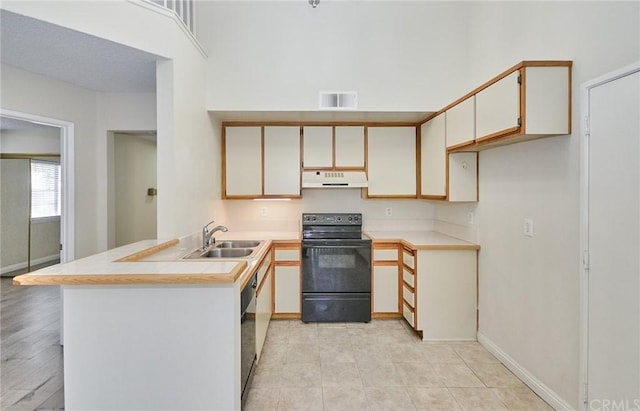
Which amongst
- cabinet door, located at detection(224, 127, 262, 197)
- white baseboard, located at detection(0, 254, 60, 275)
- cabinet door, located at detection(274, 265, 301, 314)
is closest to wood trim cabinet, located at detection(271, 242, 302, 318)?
cabinet door, located at detection(274, 265, 301, 314)

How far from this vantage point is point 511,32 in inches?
98.0

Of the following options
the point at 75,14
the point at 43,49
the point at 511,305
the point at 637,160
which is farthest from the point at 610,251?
the point at 43,49

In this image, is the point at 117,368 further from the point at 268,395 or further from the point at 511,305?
the point at 511,305

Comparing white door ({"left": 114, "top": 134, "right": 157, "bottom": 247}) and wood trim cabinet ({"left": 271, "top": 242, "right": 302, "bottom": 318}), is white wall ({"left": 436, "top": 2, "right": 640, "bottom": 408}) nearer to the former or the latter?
wood trim cabinet ({"left": 271, "top": 242, "right": 302, "bottom": 318})

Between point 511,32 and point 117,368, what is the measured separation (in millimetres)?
3485

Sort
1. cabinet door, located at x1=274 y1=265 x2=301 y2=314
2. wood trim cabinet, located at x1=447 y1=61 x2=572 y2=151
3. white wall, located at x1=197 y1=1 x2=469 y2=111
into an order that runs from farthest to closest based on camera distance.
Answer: cabinet door, located at x1=274 y1=265 x2=301 y2=314
white wall, located at x1=197 y1=1 x2=469 y2=111
wood trim cabinet, located at x1=447 y1=61 x2=572 y2=151

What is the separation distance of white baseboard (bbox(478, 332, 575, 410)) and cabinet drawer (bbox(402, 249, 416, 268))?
2.97 feet

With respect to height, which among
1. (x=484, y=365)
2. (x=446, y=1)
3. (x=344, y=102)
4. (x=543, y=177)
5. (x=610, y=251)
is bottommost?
(x=484, y=365)

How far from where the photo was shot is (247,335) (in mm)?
1975

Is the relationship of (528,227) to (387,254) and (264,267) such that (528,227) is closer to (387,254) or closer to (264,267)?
(387,254)

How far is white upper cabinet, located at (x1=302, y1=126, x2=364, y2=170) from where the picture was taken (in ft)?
12.0

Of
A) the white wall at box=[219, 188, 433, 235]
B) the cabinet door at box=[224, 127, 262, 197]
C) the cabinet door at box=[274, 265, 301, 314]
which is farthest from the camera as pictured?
the white wall at box=[219, 188, 433, 235]

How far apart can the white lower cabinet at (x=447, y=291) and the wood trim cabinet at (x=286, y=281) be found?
49.5 inches

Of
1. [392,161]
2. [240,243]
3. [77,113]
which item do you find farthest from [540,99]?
[77,113]
